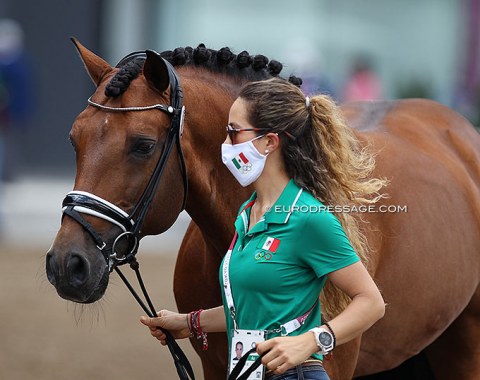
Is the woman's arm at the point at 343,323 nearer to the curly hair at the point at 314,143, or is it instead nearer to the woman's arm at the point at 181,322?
the curly hair at the point at 314,143

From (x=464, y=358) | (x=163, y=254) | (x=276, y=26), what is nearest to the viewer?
(x=464, y=358)

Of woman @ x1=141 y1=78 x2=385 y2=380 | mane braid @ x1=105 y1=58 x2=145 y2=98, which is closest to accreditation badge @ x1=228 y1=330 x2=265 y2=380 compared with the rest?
woman @ x1=141 y1=78 x2=385 y2=380

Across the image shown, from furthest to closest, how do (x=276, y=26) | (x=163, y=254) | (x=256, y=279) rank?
(x=276, y=26), (x=163, y=254), (x=256, y=279)

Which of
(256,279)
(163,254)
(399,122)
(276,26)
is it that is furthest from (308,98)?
(276,26)

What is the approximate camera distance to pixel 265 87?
3176 mm

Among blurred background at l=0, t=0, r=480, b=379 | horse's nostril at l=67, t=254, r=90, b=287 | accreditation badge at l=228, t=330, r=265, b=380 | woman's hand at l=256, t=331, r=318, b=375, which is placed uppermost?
woman's hand at l=256, t=331, r=318, b=375

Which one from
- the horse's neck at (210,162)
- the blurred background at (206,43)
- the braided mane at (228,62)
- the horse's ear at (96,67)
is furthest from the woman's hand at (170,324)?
the blurred background at (206,43)

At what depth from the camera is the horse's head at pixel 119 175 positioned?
3201 millimetres

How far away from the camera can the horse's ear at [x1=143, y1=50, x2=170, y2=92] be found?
3.49 meters

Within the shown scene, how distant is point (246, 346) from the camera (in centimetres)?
304

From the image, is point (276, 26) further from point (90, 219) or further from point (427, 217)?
point (90, 219)

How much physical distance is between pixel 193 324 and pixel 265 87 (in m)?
0.81

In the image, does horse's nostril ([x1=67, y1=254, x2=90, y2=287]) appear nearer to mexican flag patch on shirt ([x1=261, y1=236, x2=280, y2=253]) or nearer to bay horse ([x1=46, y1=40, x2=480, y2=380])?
bay horse ([x1=46, y1=40, x2=480, y2=380])

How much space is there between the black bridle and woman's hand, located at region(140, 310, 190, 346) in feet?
0.11
